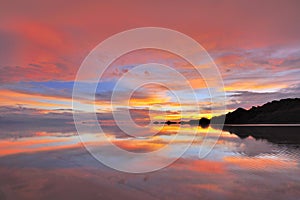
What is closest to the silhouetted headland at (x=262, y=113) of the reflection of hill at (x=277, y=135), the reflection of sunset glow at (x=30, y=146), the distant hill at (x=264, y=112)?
the distant hill at (x=264, y=112)

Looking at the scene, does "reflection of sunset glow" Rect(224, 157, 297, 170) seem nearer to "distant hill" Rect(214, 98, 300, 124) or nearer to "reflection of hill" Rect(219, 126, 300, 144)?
"reflection of hill" Rect(219, 126, 300, 144)

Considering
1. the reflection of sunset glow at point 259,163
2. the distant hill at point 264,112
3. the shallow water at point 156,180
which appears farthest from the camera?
the distant hill at point 264,112

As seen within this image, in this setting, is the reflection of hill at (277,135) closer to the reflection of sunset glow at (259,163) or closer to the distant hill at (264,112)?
the reflection of sunset glow at (259,163)

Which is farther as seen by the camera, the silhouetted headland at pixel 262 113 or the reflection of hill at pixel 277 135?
→ the silhouetted headland at pixel 262 113

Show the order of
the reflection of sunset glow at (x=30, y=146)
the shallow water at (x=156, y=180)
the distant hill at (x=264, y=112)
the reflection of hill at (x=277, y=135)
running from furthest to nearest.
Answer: the distant hill at (x=264, y=112)
the reflection of hill at (x=277, y=135)
the reflection of sunset glow at (x=30, y=146)
the shallow water at (x=156, y=180)

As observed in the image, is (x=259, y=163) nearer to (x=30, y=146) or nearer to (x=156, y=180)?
(x=156, y=180)

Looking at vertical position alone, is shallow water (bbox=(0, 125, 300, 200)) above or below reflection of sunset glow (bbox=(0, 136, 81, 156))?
below

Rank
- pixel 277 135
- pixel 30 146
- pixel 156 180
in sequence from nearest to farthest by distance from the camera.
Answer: pixel 156 180 → pixel 30 146 → pixel 277 135

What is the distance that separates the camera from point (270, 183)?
35.0ft

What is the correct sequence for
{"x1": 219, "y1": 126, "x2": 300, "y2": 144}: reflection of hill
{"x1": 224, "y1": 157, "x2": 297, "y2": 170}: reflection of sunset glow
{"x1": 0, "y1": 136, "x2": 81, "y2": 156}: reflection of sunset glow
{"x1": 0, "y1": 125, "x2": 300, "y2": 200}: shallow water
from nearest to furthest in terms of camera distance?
{"x1": 0, "y1": 125, "x2": 300, "y2": 200}: shallow water
{"x1": 224, "y1": 157, "x2": 297, "y2": 170}: reflection of sunset glow
{"x1": 0, "y1": 136, "x2": 81, "y2": 156}: reflection of sunset glow
{"x1": 219, "y1": 126, "x2": 300, "y2": 144}: reflection of hill

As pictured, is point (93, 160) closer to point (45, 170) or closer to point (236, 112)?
point (45, 170)

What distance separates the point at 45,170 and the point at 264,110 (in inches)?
7161

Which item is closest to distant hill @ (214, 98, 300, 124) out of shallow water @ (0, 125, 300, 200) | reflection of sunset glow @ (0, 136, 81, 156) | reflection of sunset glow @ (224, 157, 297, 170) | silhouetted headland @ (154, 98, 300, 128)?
silhouetted headland @ (154, 98, 300, 128)

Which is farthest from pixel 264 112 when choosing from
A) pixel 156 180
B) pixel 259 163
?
pixel 156 180
